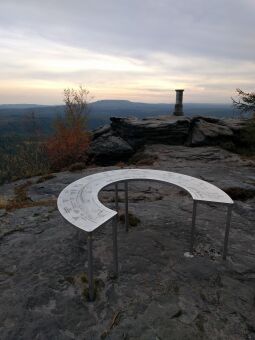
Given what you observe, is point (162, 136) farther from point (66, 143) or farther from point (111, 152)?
point (66, 143)

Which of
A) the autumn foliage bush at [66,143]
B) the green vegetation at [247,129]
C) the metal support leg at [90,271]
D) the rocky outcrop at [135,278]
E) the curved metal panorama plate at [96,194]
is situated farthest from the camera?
the autumn foliage bush at [66,143]

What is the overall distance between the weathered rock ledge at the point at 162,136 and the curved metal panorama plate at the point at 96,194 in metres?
13.1

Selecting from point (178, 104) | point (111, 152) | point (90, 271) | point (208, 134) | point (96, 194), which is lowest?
point (111, 152)

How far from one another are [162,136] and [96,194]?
15977 millimetres

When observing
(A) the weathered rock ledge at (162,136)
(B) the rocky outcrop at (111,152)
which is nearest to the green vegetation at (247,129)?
→ (A) the weathered rock ledge at (162,136)

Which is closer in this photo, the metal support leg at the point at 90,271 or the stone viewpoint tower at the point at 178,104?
the metal support leg at the point at 90,271

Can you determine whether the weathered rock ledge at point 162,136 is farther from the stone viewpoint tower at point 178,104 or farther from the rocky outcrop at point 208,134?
the stone viewpoint tower at point 178,104

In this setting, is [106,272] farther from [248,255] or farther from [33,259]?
[248,255]

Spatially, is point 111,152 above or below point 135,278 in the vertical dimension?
below

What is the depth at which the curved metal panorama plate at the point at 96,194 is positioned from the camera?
6.70 m

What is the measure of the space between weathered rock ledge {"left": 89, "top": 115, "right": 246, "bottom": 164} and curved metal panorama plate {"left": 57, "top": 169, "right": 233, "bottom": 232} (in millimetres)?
13106

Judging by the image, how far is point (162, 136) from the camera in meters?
23.5

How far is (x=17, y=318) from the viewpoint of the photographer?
6117 millimetres

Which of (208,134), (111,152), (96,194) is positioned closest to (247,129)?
(208,134)
